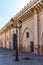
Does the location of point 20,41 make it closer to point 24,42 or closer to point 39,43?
point 24,42

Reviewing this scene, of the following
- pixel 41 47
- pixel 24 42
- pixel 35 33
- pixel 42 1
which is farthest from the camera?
pixel 24 42

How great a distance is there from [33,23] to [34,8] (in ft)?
5.56

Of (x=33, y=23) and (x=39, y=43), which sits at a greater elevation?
(x=33, y=23)

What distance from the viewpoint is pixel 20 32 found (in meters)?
25.4

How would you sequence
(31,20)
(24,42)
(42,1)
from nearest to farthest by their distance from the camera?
(42,1) < (31,20) < (24,42)

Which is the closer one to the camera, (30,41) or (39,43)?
(39,43)

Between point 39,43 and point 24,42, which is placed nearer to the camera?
point 39,43

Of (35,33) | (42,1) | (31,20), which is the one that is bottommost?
(35,33)

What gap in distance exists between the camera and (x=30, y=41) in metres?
21.1

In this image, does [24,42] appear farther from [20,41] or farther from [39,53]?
[39,53]

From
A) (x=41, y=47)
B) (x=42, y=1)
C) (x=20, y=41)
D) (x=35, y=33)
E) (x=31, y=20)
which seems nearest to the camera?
(x=42, y=1)

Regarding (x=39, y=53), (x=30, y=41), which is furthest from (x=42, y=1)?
(x=30, y=41)

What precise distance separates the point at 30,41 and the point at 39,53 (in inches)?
138

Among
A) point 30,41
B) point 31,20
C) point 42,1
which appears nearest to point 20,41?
point 30,41
